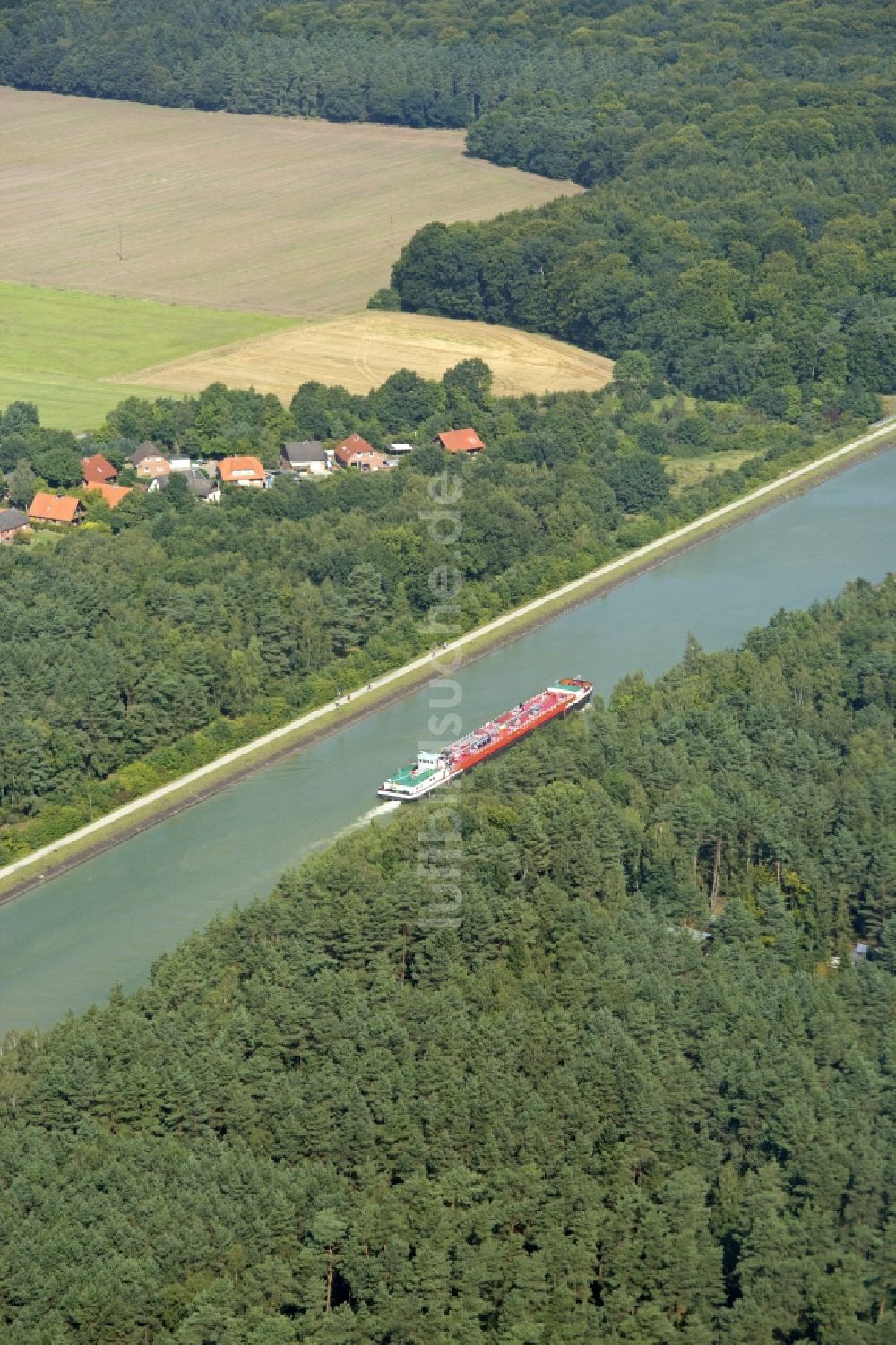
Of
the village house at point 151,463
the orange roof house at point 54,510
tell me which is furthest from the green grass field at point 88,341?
the orange roof house at point 54,510

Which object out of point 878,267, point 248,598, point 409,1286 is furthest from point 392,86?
point 409,1286

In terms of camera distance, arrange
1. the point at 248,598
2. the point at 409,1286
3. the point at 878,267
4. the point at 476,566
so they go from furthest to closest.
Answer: the point at 878,267 < the point at 476,566 < the point at 248,598 < the point at 409,1286

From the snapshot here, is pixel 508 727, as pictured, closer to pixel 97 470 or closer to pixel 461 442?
pixel 97 470

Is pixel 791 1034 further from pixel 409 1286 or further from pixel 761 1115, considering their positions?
pixel 409 1286

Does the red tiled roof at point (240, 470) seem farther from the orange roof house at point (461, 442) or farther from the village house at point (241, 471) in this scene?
the orange roof house at point (461, 442)

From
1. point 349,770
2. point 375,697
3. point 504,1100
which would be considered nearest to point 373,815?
point 349,770

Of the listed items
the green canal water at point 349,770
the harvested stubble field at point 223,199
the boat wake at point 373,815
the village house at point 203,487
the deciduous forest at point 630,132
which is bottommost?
the green canal water at point 349,770
